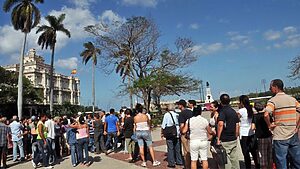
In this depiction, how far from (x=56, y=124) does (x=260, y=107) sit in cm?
778

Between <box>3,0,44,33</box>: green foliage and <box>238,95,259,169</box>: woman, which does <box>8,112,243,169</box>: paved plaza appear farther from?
<box>3,0,44,33</box>: green foliage

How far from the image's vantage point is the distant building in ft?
318

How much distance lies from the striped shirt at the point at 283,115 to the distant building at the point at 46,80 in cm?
8585

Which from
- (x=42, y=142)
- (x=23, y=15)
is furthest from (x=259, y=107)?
(x=23, y=15)

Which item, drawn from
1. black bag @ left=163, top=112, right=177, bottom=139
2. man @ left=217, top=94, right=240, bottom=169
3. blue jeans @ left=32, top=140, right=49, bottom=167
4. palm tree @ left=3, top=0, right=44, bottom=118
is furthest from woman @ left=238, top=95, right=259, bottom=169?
palm tree @ left=3, top=0, right=44, bottom=118

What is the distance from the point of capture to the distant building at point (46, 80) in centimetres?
9681

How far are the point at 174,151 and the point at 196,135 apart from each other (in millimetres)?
2357

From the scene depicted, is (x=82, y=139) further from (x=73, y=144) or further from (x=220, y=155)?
(x=220, y=155)

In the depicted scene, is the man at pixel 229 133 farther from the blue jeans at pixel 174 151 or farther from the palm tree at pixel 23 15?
the palm tree at pixel 23 15

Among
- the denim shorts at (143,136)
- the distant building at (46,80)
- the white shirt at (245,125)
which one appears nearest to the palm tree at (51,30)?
the denim shorts at (143,136)

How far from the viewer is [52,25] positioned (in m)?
35.3

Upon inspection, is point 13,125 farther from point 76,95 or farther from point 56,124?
point 76,95

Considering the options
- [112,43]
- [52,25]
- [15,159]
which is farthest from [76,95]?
[15,159]

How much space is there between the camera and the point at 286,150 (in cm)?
454
